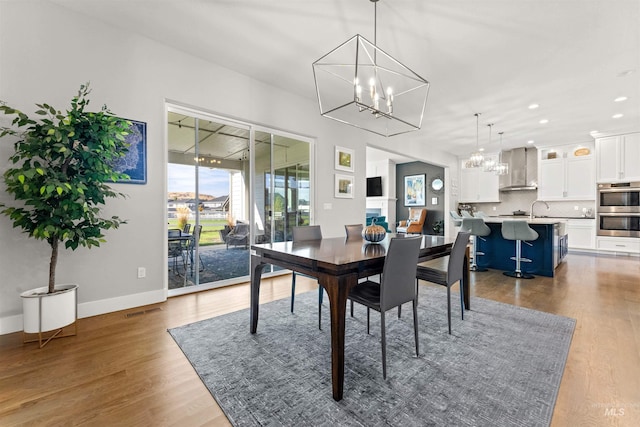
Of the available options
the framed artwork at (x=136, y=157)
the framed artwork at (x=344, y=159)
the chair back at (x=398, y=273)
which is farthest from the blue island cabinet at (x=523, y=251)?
the framed artwork at (x=136, y=157)

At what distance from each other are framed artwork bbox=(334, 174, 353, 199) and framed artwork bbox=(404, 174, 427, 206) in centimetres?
520

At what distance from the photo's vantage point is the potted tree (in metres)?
2.07

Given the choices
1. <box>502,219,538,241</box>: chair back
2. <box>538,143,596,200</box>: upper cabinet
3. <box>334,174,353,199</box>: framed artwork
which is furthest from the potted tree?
<box>538,143,596,200</box>: upper cabinet

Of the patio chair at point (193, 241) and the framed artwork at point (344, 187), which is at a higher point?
the framed artwork at point (344, 187)

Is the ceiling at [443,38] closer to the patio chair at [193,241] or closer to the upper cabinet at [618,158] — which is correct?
the patio chair at [193,241]

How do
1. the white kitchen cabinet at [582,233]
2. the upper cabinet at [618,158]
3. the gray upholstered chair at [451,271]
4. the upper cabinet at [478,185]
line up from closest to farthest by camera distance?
the gray upholstered chair at [451,271] < the upper cabinet at [618,158] < the white kitchen cabinet at [582,233] < the upper cabinet at [478,185]

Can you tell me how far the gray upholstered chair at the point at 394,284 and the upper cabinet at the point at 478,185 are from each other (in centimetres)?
773

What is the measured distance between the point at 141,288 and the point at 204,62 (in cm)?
277

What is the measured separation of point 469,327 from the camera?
2.49 metres

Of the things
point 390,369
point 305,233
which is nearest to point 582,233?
point 305,233

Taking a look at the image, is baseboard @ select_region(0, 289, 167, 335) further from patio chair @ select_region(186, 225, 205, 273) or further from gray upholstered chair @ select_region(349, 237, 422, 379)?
gray upholstered chair @ select_region(349, 237, 422, 379)

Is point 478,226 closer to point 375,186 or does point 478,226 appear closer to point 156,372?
point 156,372

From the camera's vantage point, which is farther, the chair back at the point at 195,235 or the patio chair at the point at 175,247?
the chair back at the point at 195,235

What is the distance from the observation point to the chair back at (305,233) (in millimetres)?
2805
